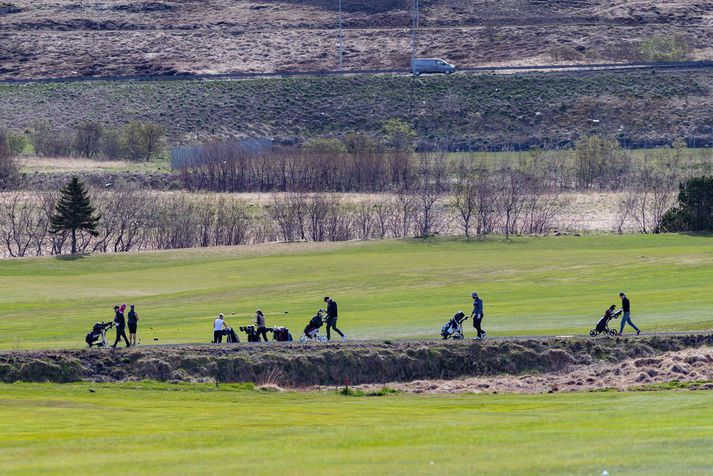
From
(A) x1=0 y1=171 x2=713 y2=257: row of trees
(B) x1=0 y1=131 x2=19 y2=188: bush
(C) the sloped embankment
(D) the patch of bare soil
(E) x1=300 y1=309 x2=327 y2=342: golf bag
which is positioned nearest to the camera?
(D) the patch of bare soil

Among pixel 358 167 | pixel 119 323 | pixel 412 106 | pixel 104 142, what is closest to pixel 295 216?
pixel 358 167

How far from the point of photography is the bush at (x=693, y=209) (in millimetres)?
89375

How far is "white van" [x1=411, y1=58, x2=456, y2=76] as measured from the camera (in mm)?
166125

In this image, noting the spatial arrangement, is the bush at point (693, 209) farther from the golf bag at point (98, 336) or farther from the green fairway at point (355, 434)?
the golf bag at point (98, 336)

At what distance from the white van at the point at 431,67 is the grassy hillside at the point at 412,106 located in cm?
250

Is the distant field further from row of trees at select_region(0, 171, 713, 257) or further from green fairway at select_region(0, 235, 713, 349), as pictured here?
green fairway at select_region(0, 235, 713, 349)

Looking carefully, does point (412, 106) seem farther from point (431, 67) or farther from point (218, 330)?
point (218, 330)

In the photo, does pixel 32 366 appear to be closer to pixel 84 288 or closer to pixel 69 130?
pixel 84 288

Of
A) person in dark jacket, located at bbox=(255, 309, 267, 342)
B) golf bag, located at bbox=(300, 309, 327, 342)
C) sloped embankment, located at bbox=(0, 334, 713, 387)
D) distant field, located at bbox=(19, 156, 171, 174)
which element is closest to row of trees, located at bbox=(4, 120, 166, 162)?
distant field, located at bbox=(19, 156, 171, 174)

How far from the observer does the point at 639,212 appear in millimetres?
104625

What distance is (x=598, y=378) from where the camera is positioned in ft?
146

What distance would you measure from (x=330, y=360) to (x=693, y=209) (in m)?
50.8

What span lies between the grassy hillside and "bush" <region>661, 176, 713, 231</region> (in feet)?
179

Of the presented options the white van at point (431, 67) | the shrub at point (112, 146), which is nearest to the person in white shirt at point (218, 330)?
the shrub at point (112, 146)
